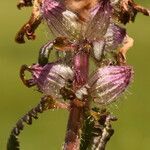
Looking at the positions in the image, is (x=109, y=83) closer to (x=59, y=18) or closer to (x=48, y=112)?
(x=59, y=18)

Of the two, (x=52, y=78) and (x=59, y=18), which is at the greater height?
(x=59, y=18)

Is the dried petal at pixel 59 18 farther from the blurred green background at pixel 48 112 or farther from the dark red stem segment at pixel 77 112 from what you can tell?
the blurred green background at pixel 48 112

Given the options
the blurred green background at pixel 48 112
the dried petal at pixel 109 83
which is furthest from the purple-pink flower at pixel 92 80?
the blurred green background at pixel 48 112

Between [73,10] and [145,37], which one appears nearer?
[73,10]

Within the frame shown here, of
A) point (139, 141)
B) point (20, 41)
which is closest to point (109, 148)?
point (139, 141)

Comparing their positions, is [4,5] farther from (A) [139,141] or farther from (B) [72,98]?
(B) [72,98]

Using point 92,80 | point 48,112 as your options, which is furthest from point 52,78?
point 48,112
